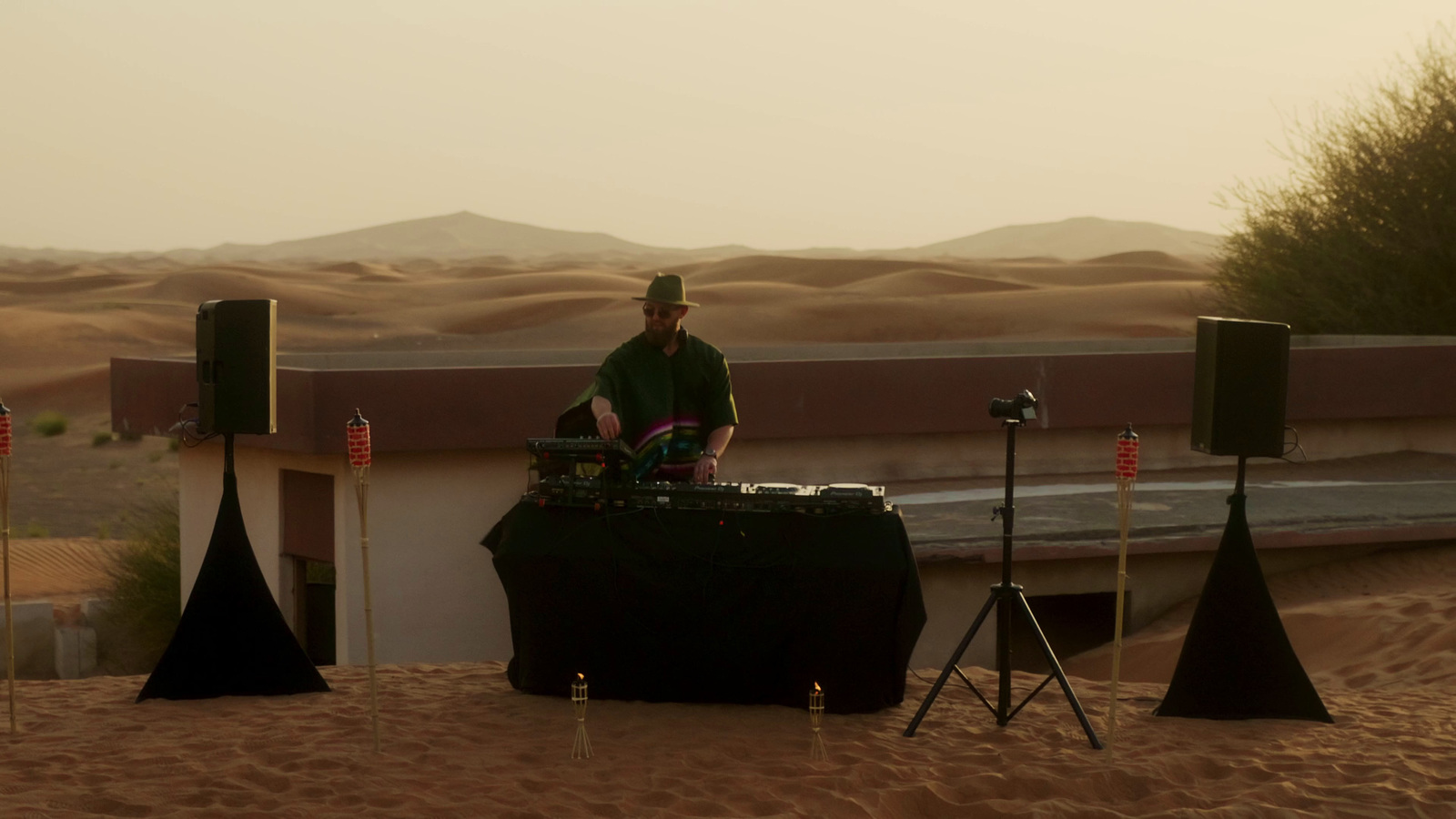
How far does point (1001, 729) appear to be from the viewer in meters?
6.62

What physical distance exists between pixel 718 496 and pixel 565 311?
50848 millimetres

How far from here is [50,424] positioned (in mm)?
35094

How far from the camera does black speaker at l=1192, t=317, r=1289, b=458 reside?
6660 mm

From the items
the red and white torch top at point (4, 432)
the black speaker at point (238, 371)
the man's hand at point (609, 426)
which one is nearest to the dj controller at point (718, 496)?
the man's hand at point (609, 426)

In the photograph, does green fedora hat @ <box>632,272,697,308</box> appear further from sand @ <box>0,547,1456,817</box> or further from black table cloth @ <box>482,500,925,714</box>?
sand @ <box>0,547,1456,817</box>

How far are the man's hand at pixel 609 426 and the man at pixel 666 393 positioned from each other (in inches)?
12.5

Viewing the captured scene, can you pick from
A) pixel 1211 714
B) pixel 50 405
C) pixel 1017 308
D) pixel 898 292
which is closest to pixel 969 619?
pixel 1211 714

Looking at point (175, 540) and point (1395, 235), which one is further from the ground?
point (1395, 235)

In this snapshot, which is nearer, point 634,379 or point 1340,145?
point 634,379

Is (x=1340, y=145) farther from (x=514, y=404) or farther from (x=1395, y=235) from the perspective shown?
(x=514, y=404)

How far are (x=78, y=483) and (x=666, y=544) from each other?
2595 centimetres

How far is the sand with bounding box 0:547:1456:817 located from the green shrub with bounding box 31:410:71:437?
3001cm

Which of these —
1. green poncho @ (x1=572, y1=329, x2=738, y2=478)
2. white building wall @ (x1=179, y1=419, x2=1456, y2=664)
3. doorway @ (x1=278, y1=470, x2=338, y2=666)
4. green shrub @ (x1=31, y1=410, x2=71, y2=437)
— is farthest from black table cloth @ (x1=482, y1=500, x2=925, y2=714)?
green shrub @ (x1=31, y1=410, x2=71, y2=437)

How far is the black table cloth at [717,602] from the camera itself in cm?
652
